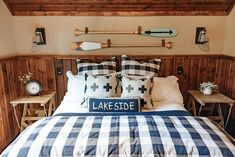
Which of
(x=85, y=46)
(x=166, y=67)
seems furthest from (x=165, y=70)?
(x=85, y=46)

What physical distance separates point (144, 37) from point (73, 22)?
98 centimetres

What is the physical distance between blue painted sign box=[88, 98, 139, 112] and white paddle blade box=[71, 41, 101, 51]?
0.98 m

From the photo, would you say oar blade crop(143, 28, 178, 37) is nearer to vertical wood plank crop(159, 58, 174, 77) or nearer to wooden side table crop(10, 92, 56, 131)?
vertical wood plank crop(159, 58, 174, 77)

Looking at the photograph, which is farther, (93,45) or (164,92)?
(93,45)

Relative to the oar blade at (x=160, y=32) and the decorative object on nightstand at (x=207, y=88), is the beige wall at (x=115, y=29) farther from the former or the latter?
the decorative object on nightstand at (x=207, y=88)

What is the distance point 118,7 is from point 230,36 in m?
1.52

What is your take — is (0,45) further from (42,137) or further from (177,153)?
(177,153)

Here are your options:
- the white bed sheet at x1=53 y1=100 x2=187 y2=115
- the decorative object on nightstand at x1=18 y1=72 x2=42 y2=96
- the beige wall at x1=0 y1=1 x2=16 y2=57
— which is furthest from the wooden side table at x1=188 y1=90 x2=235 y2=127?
the beige wall at x1=0 y1=1 x2=16 y2=57

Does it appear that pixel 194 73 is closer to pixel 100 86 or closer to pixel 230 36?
pixel 230 36

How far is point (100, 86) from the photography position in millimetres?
2371

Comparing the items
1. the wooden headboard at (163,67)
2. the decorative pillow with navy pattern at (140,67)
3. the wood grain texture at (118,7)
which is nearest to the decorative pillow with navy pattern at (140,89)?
the decorative pillow with navy pattern at (140,67)

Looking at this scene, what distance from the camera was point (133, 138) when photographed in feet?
5.06

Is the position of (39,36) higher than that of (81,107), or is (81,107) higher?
(39,36)

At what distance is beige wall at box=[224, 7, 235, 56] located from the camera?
2738 millimetres
